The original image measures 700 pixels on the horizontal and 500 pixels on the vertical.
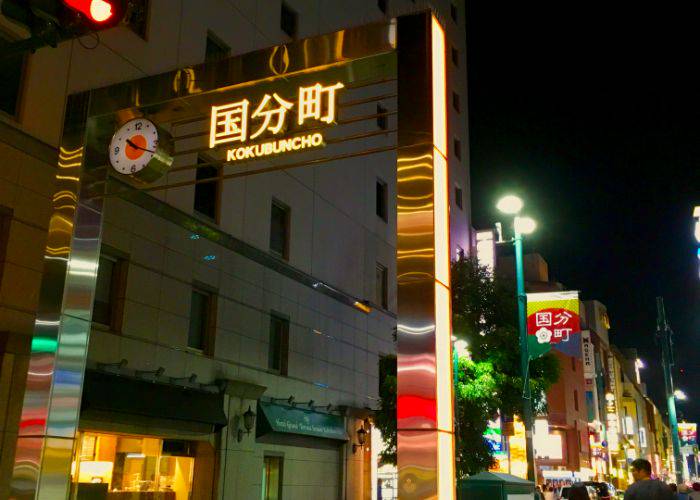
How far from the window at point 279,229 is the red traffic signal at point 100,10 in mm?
15062

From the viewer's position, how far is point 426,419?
712 centimetres

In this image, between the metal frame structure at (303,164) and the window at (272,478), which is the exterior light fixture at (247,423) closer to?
the window at (272,478)

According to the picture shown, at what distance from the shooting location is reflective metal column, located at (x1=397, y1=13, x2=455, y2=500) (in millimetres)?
7074

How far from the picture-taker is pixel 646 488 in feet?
27.6

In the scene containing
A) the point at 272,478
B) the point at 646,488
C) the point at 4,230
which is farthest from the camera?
the point at 272,478

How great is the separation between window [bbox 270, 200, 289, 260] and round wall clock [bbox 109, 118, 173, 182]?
35.3ft

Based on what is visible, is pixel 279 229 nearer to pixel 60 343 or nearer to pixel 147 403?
pixel 147 403

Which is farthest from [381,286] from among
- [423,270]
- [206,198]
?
[423,270]

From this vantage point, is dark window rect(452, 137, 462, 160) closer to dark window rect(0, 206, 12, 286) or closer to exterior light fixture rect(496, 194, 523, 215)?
exterior light fixture rect(496, 194, 523, 215)

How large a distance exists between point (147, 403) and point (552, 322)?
11154 millimetres

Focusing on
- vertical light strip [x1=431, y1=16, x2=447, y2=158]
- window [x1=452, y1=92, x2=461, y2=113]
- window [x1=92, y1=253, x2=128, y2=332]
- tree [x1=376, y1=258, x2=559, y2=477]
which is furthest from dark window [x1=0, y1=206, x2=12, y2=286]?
window [x1=452, y1=92, x2=461, y2=113]

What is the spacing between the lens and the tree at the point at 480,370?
22.2 meters

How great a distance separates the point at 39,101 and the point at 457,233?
2433 centimetres

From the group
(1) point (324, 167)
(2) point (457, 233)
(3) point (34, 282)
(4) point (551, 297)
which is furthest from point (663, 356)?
(3) point (34, 282)
